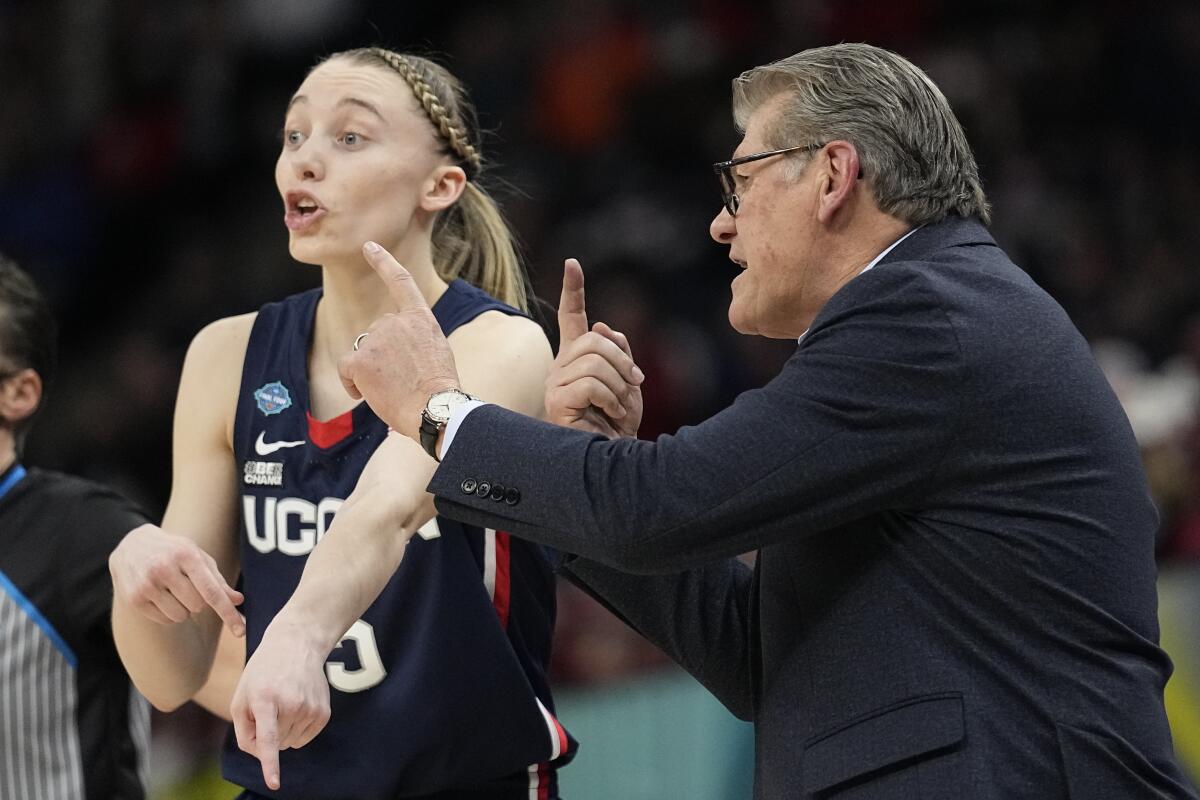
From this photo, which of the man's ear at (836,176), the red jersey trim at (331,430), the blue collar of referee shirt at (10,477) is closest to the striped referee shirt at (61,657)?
the blue collar of referee shirt at (10,477)

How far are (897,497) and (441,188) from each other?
130 cm

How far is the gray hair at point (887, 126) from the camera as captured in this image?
2730 millimetres

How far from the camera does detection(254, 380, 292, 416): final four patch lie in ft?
10.8

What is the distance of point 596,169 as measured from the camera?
9336 mm

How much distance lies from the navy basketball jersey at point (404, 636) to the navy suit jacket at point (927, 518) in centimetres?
54

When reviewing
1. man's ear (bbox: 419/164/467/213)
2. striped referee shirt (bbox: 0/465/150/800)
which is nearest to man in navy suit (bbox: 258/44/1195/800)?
man's ear (bbox: 419/164/467/213)

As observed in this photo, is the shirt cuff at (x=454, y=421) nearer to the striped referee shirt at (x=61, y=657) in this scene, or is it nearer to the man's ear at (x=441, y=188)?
the man's ear at (x=441, y=188)

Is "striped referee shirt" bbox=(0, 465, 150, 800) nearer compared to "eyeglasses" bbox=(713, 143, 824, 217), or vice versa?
"eyeglasses" bbox=(713, 143, 824, 217)

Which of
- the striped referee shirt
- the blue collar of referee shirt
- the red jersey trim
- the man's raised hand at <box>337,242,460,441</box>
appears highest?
the man's raised hand at <box>337,242,460,441</box>

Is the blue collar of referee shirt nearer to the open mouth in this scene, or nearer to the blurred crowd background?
the open mouth

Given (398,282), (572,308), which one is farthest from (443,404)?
(572,308)

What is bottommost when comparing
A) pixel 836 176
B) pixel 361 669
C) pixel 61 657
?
pixel 61 657

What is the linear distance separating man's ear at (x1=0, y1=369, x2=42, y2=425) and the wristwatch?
1409 millimetres

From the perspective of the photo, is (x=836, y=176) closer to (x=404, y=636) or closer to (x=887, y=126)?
(x=887, y=126)
